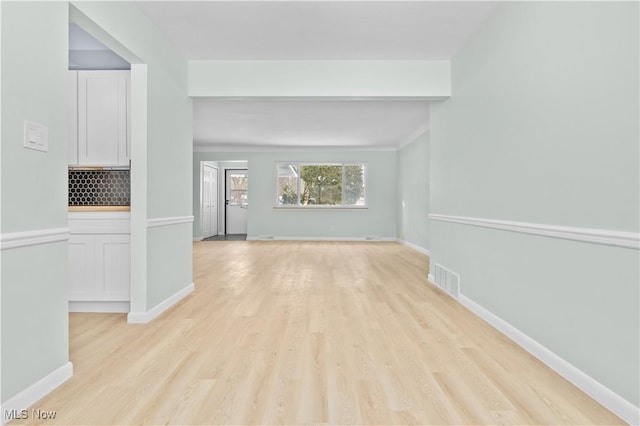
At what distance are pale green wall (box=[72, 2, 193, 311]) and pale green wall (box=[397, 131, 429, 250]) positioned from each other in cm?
449

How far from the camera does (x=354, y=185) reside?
29.2ft

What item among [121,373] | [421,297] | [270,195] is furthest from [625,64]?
[270,195]

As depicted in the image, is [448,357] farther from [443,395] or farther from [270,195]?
[270,195]

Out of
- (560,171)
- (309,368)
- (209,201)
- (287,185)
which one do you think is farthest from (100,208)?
(209,201)

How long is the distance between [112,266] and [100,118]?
4.02 feet

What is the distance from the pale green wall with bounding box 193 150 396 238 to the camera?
8.77 meters

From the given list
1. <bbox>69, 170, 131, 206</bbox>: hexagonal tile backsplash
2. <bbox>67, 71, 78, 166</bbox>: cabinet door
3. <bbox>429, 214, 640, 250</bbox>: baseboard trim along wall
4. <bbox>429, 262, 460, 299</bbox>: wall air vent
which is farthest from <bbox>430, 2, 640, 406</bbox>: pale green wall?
<bbox>67, 71, 78, 166</bbox>: cabinet door

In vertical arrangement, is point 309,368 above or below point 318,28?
below

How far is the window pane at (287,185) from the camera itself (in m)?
8.86

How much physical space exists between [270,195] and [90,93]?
6.03 m

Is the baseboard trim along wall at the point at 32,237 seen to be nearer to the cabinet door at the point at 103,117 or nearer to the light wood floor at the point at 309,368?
the light wood floor at the point at 309,368

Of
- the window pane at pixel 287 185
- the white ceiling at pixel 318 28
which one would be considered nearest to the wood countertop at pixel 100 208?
the white ceiling at pixel 318 28

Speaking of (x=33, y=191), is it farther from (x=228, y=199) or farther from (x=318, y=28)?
(x=228, y=199)

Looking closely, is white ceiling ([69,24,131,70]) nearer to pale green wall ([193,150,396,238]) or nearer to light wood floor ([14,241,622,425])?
light wood floor ([14,241,622,425])
